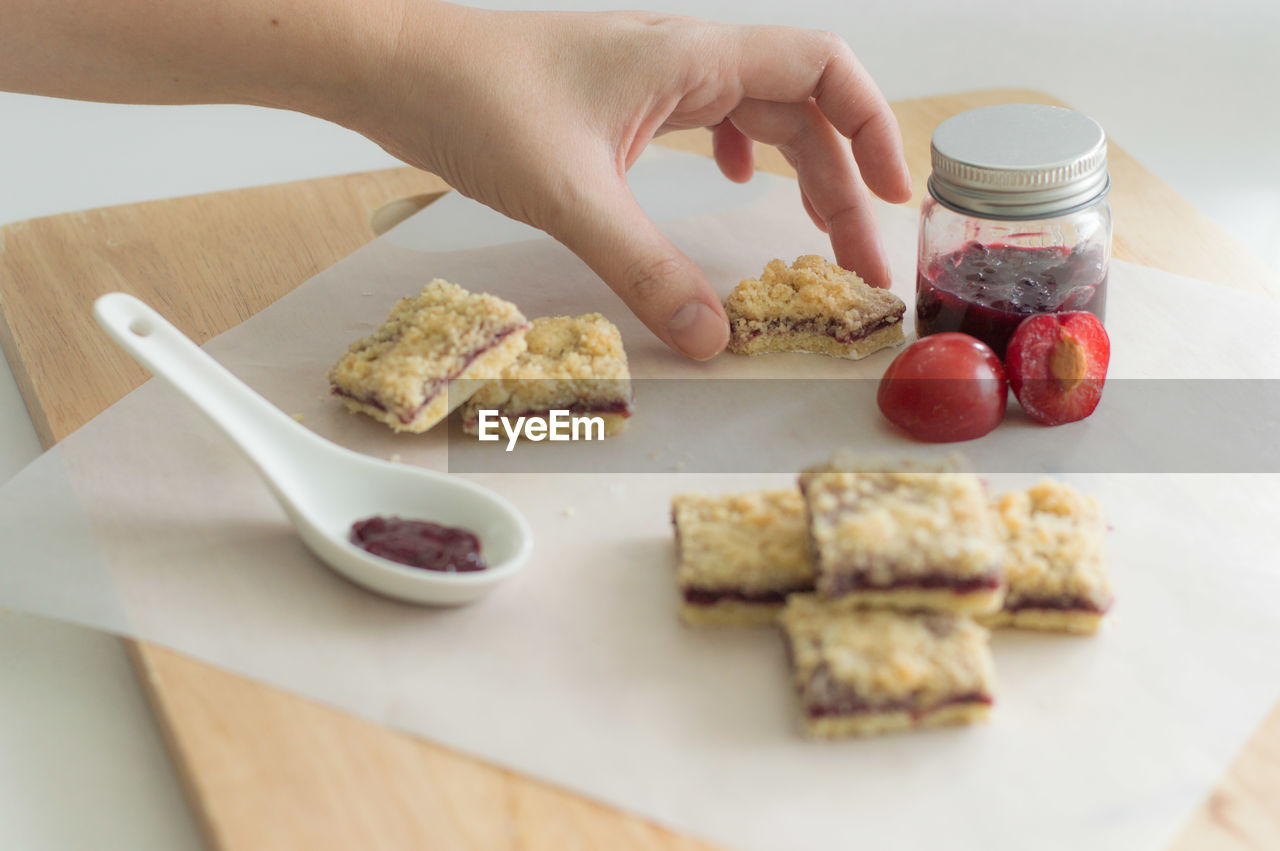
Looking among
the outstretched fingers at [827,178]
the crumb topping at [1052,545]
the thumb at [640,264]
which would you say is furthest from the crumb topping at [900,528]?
the outstretched fingers at [827,178]

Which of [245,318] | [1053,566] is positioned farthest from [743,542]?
[245,318]

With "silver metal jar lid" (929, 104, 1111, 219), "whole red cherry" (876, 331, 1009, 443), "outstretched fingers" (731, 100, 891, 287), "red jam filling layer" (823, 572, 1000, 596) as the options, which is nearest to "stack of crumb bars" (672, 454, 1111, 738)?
"red jam filling layer" (823, 572, 1000, 596)

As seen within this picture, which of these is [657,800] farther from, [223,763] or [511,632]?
[223,763]

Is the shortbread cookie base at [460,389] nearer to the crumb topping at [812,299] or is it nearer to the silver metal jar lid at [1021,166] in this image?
the crumb topping at [812,299]

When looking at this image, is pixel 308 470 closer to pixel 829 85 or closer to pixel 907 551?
pixel 907 551

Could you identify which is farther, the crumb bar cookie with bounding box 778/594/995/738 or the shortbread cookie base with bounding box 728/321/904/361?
the shortbread cookie base with bounding box 728/321/904/361

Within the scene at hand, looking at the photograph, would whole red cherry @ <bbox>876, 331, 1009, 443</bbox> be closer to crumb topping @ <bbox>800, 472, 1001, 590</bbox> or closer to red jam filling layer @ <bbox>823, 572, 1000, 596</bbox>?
crumb topping @ <bbox>800, 472, 1001, 590</bbox>
